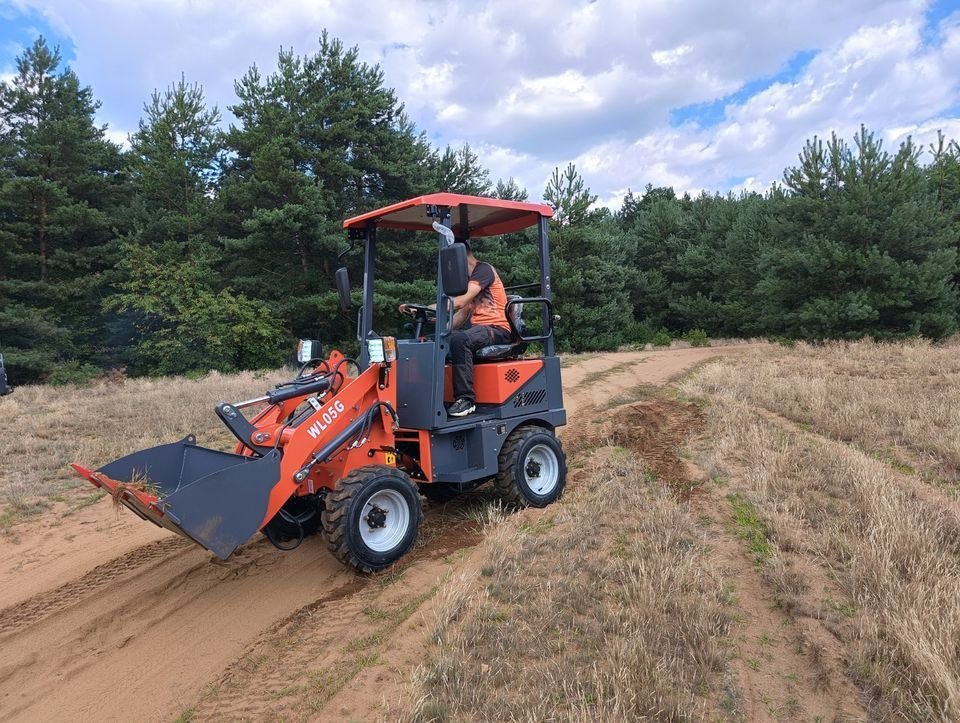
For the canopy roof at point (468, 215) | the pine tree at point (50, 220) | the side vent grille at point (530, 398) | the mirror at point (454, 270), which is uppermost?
the pine tree at point (50, 220)

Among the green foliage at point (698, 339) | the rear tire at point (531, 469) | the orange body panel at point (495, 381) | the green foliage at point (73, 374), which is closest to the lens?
the rear tire at point (531, 469)

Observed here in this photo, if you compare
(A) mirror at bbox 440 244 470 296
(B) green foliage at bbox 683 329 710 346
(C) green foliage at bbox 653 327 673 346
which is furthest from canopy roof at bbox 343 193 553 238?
(B) green foliage at bbox 683 329 710 346

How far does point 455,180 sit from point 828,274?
13631 mm

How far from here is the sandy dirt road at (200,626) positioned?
3.21m

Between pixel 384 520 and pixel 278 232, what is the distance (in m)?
18.0

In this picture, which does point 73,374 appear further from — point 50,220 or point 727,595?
point 727,595

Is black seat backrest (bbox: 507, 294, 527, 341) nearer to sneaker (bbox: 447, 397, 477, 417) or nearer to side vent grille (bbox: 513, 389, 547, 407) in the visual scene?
side vent grille (bbox: 513, 389, 547, 407)

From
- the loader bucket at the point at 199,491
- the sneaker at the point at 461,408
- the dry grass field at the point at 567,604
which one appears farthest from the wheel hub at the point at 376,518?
the sneaker at the point at 461,408

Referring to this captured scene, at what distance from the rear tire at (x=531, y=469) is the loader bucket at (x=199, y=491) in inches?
83.0

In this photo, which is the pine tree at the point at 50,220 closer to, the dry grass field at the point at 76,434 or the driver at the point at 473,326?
the dry grass field at the point at 76,434

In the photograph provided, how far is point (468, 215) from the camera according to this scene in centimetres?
584

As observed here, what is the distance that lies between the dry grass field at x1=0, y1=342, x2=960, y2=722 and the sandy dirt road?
0.6 inches

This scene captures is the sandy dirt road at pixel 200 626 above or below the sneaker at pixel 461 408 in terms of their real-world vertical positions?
below

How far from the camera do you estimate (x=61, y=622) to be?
4.07 metres
